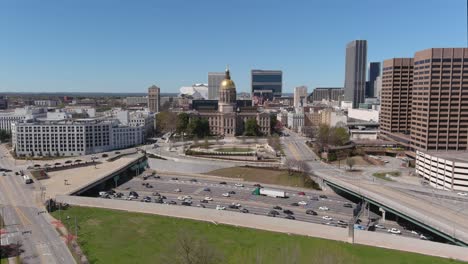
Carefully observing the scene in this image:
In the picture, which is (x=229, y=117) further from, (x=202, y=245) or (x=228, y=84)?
(x=202, y=245)

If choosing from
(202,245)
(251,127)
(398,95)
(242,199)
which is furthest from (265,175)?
(251,127)

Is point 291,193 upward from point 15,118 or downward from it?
downward

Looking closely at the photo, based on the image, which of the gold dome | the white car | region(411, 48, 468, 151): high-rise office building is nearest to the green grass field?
the white car

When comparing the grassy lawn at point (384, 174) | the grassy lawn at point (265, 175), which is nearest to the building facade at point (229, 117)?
the grassy lawn at point (265, 175)

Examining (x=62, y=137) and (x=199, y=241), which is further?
(x=62, y=137)

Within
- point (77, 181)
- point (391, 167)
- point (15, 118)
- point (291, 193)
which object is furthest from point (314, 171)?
point (15, 118)

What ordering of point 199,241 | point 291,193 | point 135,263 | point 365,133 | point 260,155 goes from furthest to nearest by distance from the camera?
point 365,133, point 260,155, point 291,193, point 199,241, point 135,263

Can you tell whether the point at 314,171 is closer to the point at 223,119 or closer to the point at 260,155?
the point at 260,155
